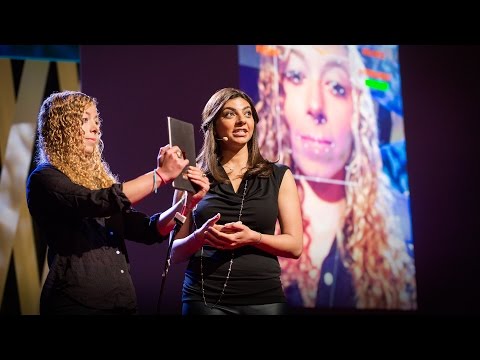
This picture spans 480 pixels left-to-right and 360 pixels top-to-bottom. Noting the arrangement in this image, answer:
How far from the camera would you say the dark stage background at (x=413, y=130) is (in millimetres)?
3441

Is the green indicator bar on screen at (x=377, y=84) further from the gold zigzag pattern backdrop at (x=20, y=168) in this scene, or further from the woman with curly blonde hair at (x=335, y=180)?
the gold zigzag pattern backdrop at (x=20, y=168)

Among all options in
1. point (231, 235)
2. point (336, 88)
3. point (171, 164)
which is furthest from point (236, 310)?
point (336, 88)

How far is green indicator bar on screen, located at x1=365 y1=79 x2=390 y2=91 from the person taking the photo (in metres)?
4.04

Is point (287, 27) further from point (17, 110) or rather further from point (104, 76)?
point (17, 110)

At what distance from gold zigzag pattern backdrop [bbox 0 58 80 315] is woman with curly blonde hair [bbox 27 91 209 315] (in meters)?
1.35

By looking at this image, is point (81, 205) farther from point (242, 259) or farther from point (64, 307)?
point (242, 259)

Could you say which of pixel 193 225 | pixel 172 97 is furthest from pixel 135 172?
pixel 193 225

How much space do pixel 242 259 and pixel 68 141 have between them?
774mm

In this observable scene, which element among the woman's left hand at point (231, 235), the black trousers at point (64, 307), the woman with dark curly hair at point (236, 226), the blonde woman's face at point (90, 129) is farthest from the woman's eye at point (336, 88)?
the black trousers at point (64, 307)

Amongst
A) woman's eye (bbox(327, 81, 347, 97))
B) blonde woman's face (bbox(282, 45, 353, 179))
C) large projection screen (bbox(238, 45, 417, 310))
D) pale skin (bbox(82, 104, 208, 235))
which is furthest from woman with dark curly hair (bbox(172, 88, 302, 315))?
woman's eye (bbox(327, 81, 347, 97))

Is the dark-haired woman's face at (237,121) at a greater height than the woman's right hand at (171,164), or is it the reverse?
the dark-haired woman's face at (237,121)

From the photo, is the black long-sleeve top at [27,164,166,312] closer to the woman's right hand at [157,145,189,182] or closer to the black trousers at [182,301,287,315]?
the woman's right hand at [157,145,189,182]

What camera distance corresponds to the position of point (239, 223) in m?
2.21

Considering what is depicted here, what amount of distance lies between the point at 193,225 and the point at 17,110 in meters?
1.54
